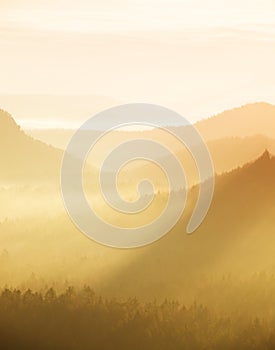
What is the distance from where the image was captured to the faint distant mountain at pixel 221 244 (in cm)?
1332

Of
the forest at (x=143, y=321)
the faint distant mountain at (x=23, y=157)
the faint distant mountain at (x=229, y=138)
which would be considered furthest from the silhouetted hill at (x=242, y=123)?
the faint distant mountain at (x=23, y=157)

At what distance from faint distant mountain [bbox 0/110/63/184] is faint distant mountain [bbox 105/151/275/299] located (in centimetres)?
526

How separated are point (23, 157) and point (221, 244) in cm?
940

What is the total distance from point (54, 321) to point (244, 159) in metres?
5.57

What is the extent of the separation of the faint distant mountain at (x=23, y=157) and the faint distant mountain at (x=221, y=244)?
5257 millimetres

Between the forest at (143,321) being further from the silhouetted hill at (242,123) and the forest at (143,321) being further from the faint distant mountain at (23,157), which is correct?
the faint distant mountain at (23,157)

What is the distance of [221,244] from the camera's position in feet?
46.0

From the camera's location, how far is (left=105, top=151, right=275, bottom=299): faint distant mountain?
43.7 ft

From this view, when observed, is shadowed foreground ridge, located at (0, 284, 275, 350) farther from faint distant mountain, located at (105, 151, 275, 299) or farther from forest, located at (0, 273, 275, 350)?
faint distant mountain, located at (105, 151, 275, 299)

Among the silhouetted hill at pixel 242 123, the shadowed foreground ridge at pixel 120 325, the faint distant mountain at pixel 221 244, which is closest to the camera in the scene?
the shadowed foreground ridge at pixel 120 325

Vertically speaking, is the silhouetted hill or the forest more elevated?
the silhouetted hill

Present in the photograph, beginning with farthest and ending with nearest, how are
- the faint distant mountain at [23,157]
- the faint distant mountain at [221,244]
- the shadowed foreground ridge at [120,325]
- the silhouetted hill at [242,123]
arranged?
the faint distant mountain at [23,157]
the silhouetted hill at [242,123]
the faint distant mountain at [221,244]
the shadowed foreground ridge at [120,325]

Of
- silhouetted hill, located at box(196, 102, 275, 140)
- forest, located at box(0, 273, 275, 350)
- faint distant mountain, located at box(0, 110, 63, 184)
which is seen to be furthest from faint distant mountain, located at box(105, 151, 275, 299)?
faint distant mountain, located at box(0, 110, 63, 184)

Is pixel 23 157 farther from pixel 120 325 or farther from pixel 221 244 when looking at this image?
pixel 120 325
